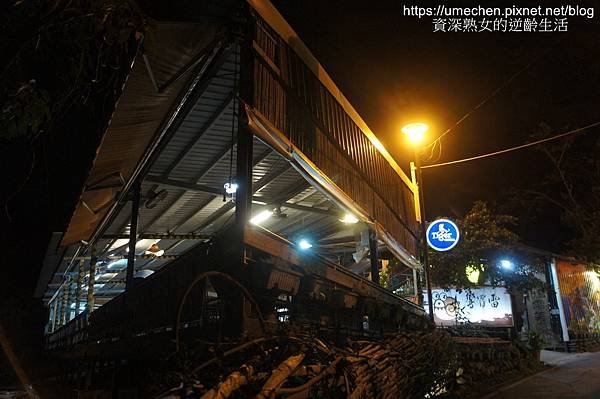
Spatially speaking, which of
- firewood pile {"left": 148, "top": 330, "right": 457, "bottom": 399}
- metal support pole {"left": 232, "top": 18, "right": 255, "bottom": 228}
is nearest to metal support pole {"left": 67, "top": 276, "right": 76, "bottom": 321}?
metal support pole {"left": 232, "top": 18, "right": 255, "bottom": 228}

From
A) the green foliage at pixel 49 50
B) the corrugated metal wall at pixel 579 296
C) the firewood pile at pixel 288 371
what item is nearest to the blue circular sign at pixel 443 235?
the firewood pile at pixel 288 371

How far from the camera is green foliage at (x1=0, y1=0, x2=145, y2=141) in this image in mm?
3150

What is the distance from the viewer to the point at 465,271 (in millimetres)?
Answer: 18219

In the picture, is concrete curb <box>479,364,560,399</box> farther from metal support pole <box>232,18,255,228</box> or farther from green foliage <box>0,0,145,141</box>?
green foliage <box>0,0,145,141</box>

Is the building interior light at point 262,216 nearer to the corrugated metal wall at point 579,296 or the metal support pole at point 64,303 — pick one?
the metal support pole at point 64,303

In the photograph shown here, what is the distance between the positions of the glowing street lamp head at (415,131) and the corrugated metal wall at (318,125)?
4.82 feet

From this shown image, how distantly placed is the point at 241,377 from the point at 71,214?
21.2 feet

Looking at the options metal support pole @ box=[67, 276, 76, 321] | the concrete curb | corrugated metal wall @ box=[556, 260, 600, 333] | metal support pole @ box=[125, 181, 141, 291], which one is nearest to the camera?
metal support pole @ box=[125, 181, 141, 291]

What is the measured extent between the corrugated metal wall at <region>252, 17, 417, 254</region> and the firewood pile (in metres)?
2.84

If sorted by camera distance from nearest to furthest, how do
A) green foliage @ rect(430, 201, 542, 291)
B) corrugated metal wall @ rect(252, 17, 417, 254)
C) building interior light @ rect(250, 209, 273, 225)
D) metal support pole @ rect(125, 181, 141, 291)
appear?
corrugated metal wall @ rect(252, 17, 417, 254)
metal support pole @ rect(125, 181, 141, 291)
building interior light @ rect(250, 209, 273, 225)
green foliage @ rect(430, 201, 542, 291)

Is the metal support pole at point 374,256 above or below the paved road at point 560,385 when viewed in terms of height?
above

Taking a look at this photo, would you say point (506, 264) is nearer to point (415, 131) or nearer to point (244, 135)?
point (415, 131)

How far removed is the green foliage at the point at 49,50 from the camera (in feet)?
10.3

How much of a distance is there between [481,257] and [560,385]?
7515 mm
